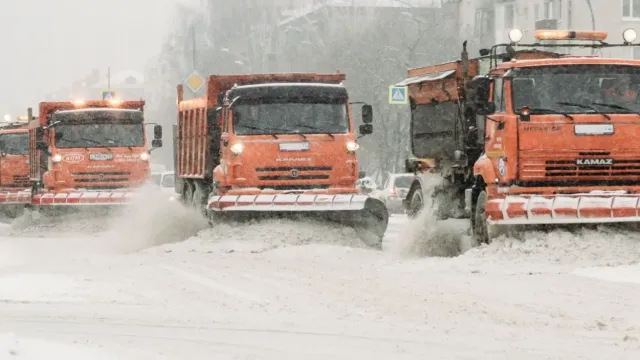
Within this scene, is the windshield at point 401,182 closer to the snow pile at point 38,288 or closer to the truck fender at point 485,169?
the truck fender at point 485,169

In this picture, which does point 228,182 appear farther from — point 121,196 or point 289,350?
point 289,350

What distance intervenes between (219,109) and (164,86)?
4010 inches

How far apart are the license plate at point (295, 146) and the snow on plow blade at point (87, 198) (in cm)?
692

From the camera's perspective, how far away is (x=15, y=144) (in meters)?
36.7

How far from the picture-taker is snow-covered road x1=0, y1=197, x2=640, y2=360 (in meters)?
9.24

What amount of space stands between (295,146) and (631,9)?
1902 inches

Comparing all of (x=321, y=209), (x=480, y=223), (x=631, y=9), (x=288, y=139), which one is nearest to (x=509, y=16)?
(x=631, y=9)

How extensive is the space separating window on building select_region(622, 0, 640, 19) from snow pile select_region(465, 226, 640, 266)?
51.5 m

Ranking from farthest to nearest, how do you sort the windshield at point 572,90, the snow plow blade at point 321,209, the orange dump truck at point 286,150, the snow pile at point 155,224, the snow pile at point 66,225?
the snow pile at point 66,225 < the snow pile at point 155,224 < the orange dump truck at point 286,150 < the snow plow blade at point 321,209 < the windshield at point 572,90

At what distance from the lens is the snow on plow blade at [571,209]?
49.5 ft

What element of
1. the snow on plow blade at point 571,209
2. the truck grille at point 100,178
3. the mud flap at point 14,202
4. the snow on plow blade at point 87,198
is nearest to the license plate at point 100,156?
the truck grille at point 100,178

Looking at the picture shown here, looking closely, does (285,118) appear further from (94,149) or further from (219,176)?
(94,149)

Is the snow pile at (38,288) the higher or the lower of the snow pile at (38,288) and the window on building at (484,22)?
the lower

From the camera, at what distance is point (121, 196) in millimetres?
26469
